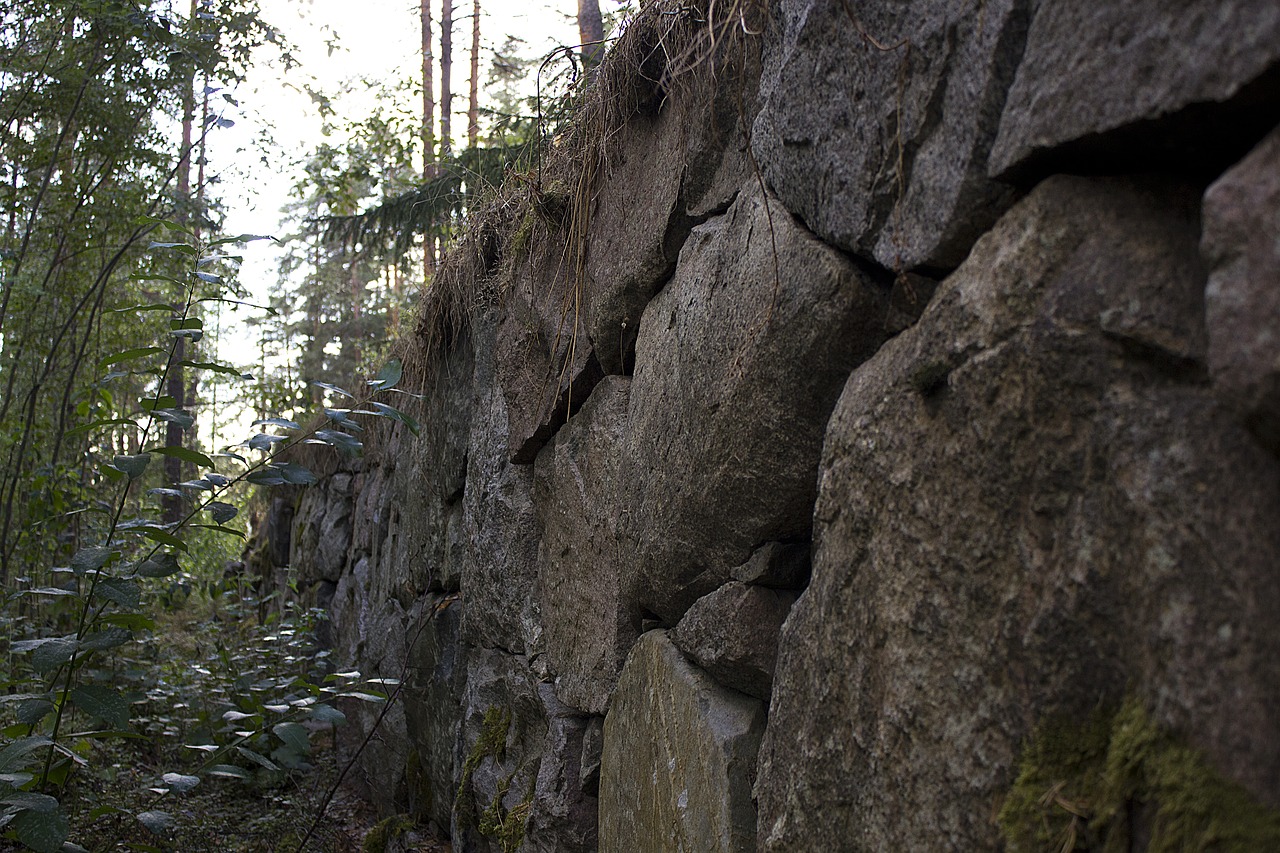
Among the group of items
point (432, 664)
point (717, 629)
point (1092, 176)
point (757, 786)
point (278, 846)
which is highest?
point (1092, 176)

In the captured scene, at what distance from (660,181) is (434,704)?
8.22 feet

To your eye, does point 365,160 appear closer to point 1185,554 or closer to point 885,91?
point 885,91

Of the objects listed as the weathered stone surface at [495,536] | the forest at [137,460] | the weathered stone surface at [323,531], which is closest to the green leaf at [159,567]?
the forest at [137,460]

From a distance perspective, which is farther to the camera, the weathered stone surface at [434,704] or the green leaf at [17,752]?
the weathered stone surface at [434,704]

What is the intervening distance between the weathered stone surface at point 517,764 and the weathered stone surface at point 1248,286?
2.09m

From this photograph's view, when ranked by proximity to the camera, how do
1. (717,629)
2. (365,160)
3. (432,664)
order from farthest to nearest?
(365,160) → (432,664) → (717,629)

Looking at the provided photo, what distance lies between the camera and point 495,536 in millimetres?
3186

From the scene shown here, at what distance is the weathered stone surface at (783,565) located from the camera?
1.67m

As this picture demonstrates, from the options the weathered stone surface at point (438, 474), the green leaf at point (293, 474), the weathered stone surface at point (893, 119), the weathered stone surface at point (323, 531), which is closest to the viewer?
the weathered stone surface at point (893, 119)

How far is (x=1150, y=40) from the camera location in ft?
2.93

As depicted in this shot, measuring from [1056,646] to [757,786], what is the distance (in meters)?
0.68

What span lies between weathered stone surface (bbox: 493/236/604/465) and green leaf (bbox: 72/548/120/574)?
3.88 feet

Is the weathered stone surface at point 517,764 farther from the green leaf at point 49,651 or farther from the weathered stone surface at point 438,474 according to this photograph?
the green leaf at point 49,651

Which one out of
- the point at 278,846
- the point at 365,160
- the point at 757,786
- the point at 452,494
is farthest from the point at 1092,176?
the point at 365,160
